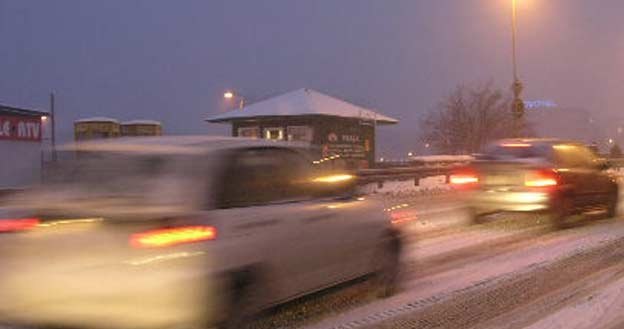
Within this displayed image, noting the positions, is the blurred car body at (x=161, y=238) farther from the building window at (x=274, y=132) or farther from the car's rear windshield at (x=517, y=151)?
the building window at (x=274, y=132)

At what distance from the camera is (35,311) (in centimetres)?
588

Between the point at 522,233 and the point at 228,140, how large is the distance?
7.42 m

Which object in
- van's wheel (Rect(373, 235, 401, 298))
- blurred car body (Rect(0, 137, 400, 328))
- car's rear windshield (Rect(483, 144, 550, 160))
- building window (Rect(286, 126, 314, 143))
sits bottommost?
van's wheel (Rect(373, 235, 401, 298))

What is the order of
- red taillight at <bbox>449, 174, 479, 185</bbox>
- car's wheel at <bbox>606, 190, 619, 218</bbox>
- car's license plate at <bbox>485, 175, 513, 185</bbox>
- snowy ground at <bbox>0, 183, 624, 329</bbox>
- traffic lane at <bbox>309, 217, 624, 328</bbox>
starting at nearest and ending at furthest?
snowy ground at <bbox>0, 183, 624, 329</bbox>
traffic lane at <bbox>309, 217, 624, 328</bbox>
car's license plate at <bbox>485, 175, 513, 185</bbox>
red taillight at <bbox>449, 174, 479, 185</bbox>
car's wheel at <bbox>606, 190, 619, 218</bbox>

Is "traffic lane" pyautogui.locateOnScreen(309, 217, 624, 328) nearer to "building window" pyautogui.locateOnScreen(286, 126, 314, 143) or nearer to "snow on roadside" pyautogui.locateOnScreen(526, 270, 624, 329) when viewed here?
"snow on roadside" pyautogui.locateOnScreen(526, 270, 624, 329)

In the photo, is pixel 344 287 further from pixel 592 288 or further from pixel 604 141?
pixel 604 141

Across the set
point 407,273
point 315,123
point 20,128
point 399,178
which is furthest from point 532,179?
point 20,128

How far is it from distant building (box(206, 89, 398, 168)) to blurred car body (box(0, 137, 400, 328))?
33355mm

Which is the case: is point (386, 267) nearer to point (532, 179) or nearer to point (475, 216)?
point (532, 179)

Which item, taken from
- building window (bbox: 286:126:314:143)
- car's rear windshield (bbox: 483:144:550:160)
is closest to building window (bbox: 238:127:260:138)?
building window (bbox: 286:126:314:143)

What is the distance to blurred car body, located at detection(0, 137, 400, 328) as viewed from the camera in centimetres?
564

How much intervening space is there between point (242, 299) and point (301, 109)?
120ft

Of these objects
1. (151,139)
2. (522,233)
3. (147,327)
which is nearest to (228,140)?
(151,139)

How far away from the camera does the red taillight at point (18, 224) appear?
19.6 ft
